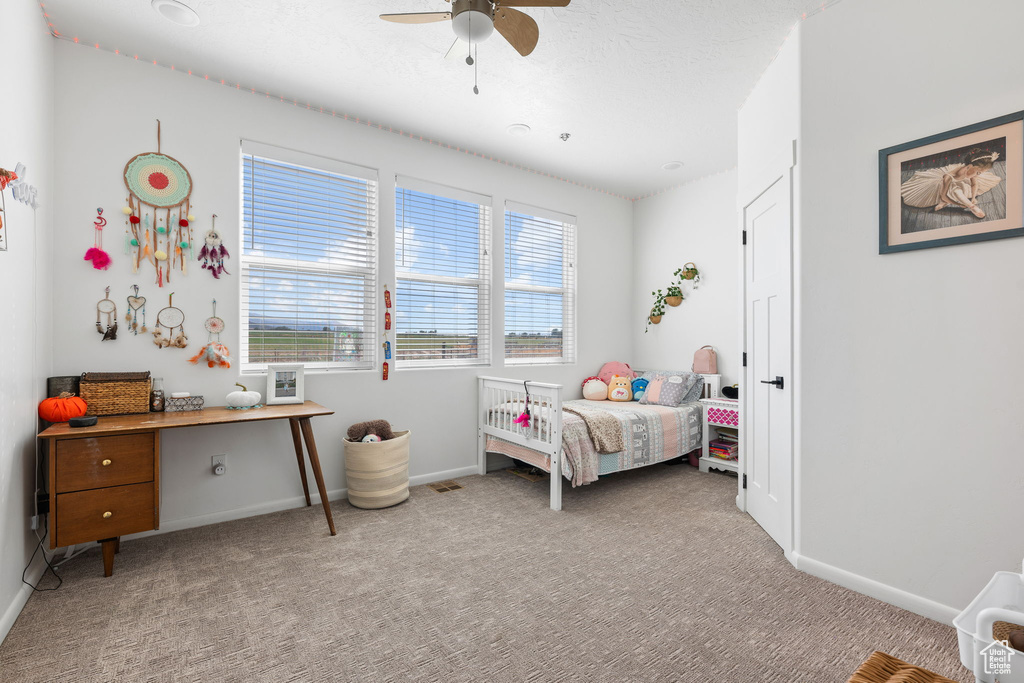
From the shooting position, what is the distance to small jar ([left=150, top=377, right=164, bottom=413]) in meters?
2.56

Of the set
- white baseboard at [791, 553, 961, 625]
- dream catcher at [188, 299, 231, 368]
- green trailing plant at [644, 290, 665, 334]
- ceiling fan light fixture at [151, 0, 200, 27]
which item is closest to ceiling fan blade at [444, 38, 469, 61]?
ceiling fan light fixture at [151, 0, 200, 27]

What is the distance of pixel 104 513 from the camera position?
206 centimetres

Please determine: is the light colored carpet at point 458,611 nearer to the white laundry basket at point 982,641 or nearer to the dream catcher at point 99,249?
the white laundry basket at point 982,641

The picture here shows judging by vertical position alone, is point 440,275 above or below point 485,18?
below

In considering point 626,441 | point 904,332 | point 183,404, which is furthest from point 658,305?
point 183,404

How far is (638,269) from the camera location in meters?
5.04

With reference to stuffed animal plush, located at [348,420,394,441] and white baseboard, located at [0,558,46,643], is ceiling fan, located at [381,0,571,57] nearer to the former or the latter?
stuffed animal plush, located at [348,420,394,441]

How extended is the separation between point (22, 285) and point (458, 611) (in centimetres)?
220

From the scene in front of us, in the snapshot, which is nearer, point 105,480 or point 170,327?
point 105,480

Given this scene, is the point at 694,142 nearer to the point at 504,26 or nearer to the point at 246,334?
the point at 504,26

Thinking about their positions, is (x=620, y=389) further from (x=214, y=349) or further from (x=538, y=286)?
(x=214, y=349)

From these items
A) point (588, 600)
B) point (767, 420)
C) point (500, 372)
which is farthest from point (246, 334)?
point (767, 420)

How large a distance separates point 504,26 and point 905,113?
164cm

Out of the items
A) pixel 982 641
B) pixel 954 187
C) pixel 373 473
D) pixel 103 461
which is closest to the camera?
pixel 982 641
